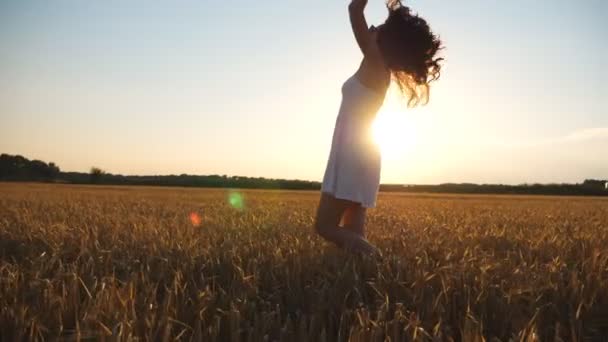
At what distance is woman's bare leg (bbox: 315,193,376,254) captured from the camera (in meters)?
3.74

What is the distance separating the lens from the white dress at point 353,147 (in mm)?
3818

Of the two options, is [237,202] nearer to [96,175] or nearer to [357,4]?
[357,4]

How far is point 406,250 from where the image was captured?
4.07 m

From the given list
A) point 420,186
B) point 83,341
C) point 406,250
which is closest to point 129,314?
point 83,341

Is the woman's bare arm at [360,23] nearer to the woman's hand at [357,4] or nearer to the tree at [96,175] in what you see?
the woman's hand at [357,4]

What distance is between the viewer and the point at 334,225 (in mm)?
3879

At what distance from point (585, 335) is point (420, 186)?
66829 mm

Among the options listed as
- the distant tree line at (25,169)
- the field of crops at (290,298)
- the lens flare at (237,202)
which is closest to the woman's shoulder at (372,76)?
the field of crops at (290,298)

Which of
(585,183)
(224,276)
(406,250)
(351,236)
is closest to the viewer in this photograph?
(224,276)

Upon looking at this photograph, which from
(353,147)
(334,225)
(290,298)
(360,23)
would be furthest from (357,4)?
(290,298)

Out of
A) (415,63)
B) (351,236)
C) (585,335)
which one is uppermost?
(415,63)

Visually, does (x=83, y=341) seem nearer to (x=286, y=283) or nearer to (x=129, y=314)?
(x=129, y=314)

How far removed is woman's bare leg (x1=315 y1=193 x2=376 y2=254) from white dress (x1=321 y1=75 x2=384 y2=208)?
11 centimetres

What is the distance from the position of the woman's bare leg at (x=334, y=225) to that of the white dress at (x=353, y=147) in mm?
108
